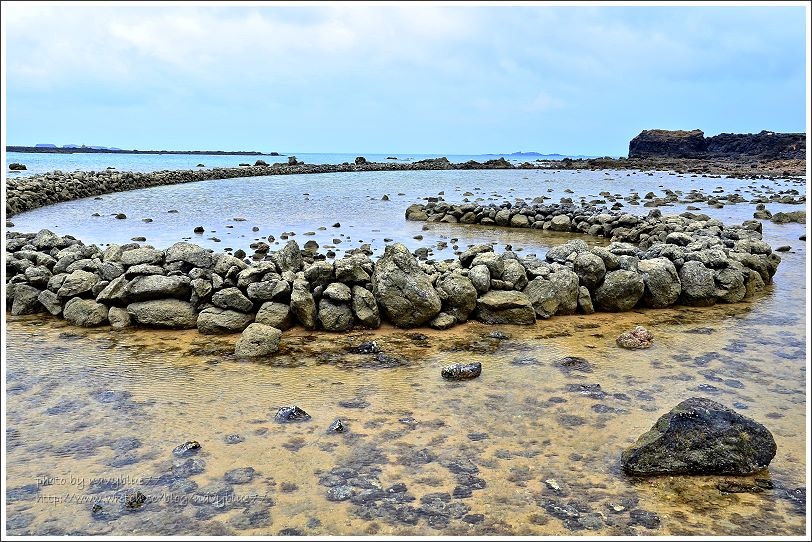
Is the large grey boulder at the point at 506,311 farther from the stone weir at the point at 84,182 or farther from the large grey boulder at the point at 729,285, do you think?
the stone weir at the point at 84,182

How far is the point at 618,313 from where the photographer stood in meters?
7.82

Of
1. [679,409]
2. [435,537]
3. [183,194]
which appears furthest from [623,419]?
[183,194]

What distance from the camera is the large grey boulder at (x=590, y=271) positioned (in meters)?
7.94

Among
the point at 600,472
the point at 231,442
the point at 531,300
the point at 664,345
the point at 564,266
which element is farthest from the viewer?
the point at 564,266

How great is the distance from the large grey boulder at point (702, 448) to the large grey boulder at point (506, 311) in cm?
328

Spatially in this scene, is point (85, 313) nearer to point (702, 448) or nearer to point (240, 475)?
point (240, 475)

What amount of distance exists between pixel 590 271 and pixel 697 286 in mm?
1590

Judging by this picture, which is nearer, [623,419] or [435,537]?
[435,537]

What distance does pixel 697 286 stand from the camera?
8.20m

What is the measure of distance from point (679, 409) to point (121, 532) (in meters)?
3.55

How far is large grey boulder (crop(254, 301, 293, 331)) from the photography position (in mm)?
6777

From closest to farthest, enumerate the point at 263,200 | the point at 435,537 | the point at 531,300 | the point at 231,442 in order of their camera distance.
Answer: the point at 435,537 → the point at 231,442 → the point at 531,300 → the point at 263,200

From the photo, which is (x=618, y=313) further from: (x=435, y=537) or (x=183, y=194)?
(x=183, y=194)

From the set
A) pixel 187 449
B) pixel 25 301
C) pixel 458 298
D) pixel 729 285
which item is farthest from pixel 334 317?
pixel 729 285
